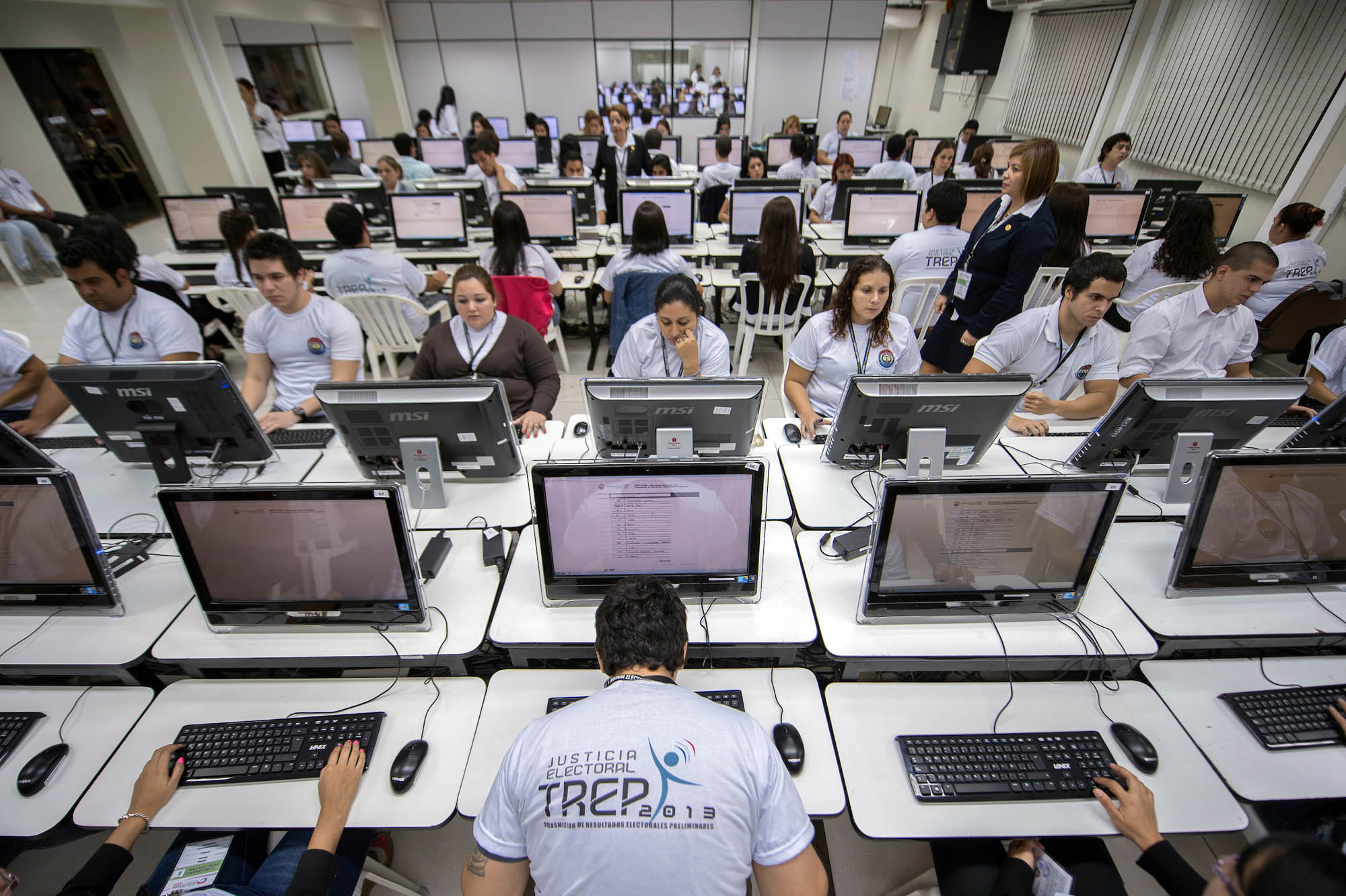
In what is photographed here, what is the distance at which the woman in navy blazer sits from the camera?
2.85 meters

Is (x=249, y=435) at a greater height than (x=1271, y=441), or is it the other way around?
(x=249, y=435)

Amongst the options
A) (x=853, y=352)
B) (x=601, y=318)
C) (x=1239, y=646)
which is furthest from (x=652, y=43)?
(x=1239, y=646)

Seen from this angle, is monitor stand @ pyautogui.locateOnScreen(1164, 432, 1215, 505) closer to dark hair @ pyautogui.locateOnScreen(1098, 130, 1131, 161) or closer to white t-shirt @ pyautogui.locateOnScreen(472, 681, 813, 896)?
white t-shirt @ pyautogui.locateOnScreen(472, 681, 813, 896)

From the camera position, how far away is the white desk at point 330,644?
152cm

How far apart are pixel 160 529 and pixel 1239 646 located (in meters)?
3.41

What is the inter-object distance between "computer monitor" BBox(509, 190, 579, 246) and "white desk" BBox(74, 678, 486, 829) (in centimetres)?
393

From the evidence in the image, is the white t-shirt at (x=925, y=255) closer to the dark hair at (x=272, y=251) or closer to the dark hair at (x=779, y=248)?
the dark hair at (x=779, y=248)

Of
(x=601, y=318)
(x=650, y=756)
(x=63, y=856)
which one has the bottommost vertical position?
(x=63, y=856)

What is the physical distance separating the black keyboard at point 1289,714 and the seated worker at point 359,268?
3.96 m

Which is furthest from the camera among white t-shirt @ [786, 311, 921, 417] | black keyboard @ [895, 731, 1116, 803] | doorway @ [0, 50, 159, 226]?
doorway @ [0, 50, 159, 226]

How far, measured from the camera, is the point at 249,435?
1.95m

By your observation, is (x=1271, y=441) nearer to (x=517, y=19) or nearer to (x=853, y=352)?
(x=853, y=352)

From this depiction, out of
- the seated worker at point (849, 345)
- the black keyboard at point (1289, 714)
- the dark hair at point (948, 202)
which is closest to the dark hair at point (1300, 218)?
the dark hair at point (948, 202)

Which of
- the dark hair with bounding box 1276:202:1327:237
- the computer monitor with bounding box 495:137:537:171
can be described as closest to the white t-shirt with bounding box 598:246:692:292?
the dark hair with bounding box 1276:202:1327:237
